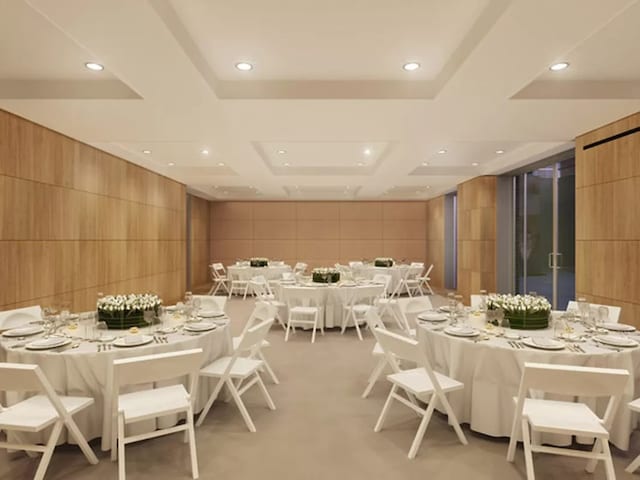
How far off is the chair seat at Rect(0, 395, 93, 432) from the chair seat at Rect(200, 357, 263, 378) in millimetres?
843

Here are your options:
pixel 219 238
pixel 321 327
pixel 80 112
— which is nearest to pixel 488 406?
pixel 321 327

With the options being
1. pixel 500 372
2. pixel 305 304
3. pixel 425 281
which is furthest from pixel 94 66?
pixel 425 281

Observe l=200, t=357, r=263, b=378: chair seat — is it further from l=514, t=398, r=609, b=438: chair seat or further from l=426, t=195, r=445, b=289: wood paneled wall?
l=426, t=195, r=445, b=289: wood paneled wall

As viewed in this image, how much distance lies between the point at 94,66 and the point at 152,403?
3175 millimetres

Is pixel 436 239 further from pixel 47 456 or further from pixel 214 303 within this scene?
pixel 47 456

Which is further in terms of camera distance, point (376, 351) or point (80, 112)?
point (80, 112)

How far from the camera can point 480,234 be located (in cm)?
905

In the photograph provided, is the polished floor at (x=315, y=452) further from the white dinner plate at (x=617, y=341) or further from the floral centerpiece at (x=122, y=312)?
the floral centerpiece at (x=122, y=312)

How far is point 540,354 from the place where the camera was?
276 cm

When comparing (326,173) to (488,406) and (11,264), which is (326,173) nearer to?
(11,264)

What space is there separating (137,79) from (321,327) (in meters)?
4.44

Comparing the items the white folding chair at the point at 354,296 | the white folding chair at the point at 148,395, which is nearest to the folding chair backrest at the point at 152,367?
the white folding chair at the point at 148,395

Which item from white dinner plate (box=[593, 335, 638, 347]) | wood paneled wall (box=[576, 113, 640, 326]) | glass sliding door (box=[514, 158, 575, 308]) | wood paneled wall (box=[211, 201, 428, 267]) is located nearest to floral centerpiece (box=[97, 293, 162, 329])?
white dinner plate (box=[593, 335, 638, 347])

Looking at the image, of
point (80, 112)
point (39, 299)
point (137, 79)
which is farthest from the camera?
point (39, 299)
